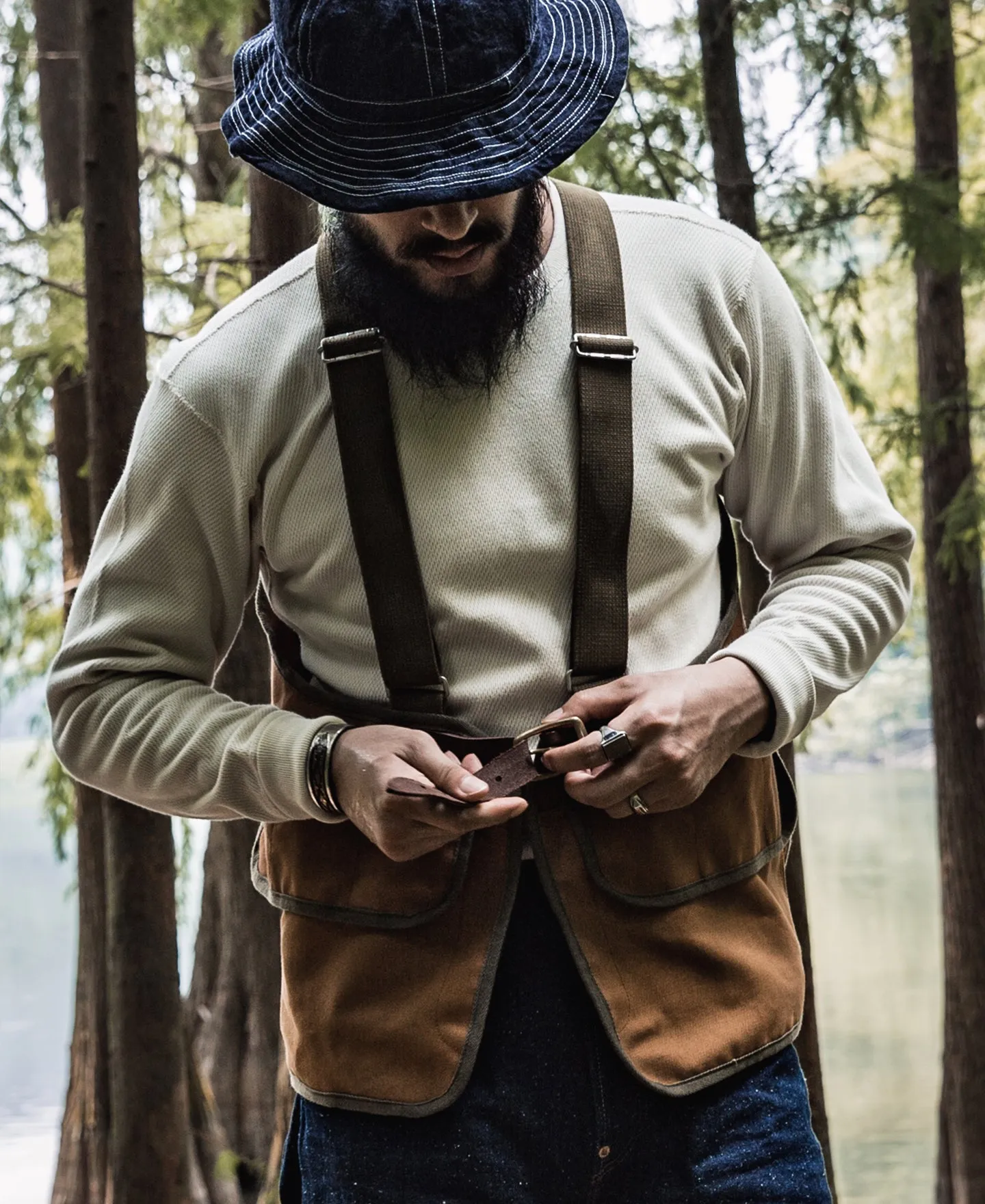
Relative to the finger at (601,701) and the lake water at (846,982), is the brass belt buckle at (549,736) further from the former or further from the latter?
the lake water at (846,982)

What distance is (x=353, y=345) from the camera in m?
1.67

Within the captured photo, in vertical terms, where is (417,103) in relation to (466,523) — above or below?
above

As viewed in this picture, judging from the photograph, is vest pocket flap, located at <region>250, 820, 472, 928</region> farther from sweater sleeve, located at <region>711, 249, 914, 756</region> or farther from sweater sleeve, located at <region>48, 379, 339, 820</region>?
sweater sleeve, located at <region>711, 249, 914, 756</region>

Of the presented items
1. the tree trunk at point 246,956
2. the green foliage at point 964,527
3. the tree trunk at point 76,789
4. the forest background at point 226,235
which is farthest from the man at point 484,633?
the green foliage at point 964,527

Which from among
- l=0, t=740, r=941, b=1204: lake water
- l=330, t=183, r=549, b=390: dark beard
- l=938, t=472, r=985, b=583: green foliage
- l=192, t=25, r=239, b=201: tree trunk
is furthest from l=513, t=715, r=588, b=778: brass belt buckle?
l=192, t=25, r=239, b=201: tree trunk

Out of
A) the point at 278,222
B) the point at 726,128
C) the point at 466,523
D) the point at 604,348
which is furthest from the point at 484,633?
the point at 726,128

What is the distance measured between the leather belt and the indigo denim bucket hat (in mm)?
551

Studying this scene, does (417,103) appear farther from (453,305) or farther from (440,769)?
(440,769)

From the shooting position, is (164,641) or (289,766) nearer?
(289,766)

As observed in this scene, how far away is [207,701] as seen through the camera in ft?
5.73

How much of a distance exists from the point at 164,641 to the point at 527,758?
18.9 inches

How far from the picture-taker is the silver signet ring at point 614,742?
5.00 ft

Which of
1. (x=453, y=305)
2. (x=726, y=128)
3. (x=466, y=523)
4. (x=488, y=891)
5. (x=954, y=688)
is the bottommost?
(x=954, y=688)

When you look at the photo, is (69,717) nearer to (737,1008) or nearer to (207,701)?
(207,701)
